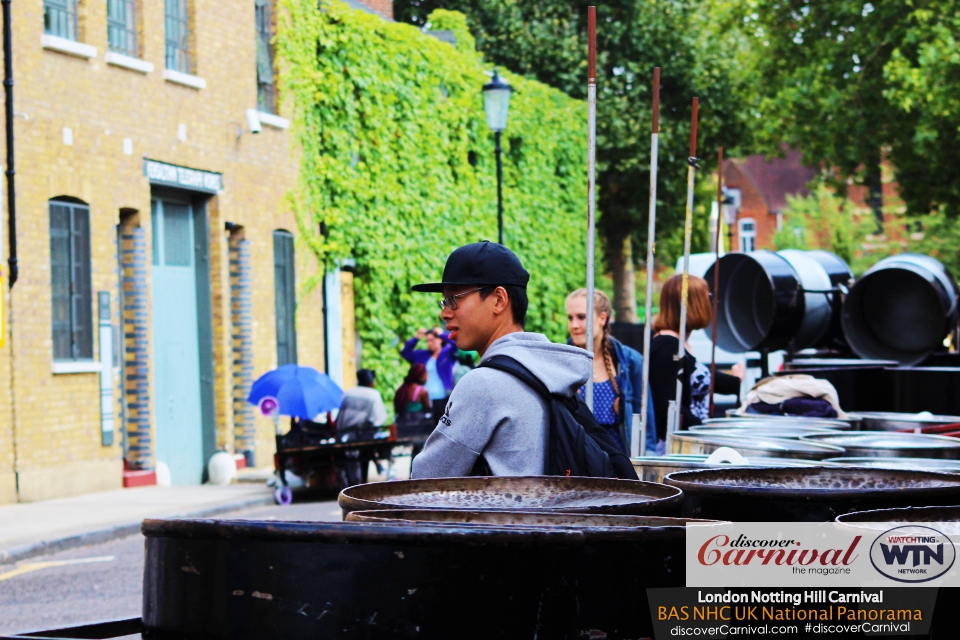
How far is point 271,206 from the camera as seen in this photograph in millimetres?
19312

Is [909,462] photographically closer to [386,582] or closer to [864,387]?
[386,582]

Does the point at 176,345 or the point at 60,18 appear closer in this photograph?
the point at 60,18

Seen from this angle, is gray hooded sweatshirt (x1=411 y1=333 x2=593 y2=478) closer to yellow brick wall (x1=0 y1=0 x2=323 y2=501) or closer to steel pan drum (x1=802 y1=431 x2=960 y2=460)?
steel pan drum (x1=802 y1=431 x2=960 y2=460)

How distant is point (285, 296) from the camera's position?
19781mm

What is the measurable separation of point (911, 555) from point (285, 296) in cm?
1805

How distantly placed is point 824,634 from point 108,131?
1486 cm

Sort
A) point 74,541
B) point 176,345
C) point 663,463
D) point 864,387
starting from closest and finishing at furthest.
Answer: point 663,463, point 864,387, point 74,541, point 176,345

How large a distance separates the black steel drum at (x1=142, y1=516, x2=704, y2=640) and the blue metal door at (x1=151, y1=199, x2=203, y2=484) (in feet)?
50.6

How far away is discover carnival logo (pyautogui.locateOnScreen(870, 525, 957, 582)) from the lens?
207 cm

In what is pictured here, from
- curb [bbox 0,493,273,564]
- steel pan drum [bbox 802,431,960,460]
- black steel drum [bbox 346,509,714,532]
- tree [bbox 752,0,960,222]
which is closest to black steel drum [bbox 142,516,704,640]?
black steel drum [bbox 346,509,714,532]

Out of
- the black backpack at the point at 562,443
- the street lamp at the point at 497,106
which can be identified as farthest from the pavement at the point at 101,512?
the black backpack at the point at 562,443

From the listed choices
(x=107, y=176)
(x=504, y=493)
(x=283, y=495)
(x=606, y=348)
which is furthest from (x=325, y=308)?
(x=504, y=493)

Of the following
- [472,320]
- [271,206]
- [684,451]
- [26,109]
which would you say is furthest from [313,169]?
[472,320]

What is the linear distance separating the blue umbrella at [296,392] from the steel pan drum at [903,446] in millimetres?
9568
